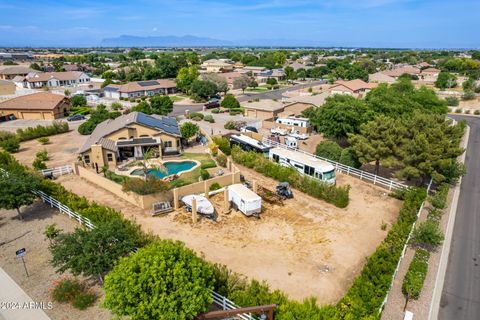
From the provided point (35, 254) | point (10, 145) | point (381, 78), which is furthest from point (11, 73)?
point (381, 78)

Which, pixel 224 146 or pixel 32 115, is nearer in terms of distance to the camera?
pixel 224 146

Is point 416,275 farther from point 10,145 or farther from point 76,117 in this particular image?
point 76,117

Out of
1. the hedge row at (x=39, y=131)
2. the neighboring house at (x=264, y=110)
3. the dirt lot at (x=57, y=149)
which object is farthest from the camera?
the neighboring house at (x=264, y=110)

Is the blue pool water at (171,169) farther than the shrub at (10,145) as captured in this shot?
No

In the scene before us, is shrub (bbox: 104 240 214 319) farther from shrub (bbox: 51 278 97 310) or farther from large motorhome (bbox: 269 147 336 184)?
large motorhome (bbox: 269 147 336 184)

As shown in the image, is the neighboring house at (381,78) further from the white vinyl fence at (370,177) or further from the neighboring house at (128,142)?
the neighboring house at (128,142)

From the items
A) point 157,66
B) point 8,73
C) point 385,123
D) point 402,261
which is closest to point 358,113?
point 385,123

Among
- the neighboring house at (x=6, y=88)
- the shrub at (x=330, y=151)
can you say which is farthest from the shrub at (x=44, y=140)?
the neighboring house at (x=6, y=88)
